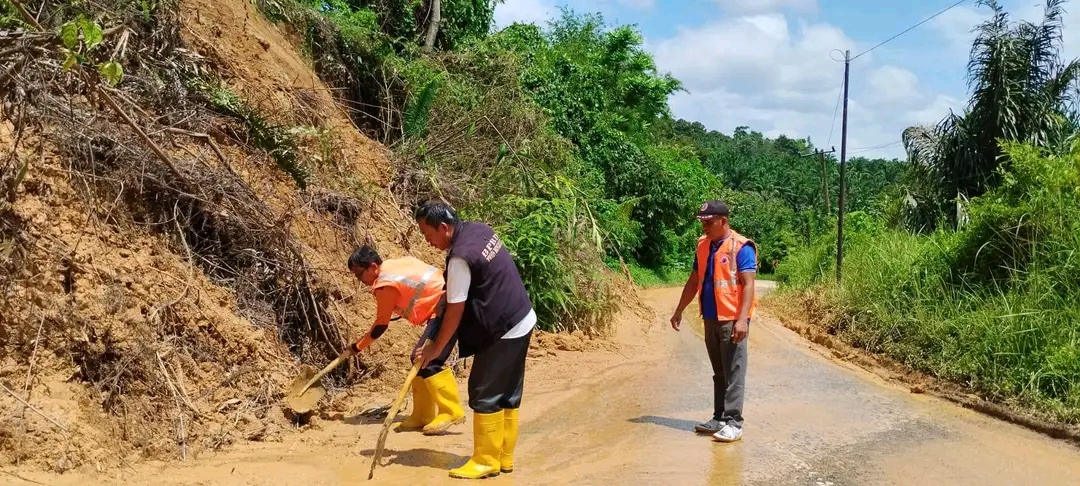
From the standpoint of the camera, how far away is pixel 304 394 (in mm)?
5410

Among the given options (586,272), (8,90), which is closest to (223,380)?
(8,90)

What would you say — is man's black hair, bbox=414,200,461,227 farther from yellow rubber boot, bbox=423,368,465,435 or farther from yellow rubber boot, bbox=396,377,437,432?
yellow rubber boot, bbox=396,377,437,432

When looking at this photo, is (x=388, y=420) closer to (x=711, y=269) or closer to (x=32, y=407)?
(x=32, y=407)

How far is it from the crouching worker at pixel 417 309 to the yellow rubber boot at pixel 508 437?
0.82m

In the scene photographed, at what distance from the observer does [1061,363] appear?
7129 mm

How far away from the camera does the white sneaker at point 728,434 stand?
18.3 ft

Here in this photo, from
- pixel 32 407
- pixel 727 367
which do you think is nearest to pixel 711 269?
pixel 727 367

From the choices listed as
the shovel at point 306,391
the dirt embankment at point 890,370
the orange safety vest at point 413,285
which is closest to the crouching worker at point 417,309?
the orange safety vest at point 413,285

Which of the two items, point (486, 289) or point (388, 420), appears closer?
point (486, 289)

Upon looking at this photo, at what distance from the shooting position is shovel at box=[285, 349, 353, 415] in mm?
5332

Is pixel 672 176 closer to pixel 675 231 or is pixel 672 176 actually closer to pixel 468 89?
pixel 675 231

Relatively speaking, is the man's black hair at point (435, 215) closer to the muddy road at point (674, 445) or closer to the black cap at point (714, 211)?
the muddy road at point (674, 445)

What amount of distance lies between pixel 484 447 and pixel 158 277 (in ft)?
7.81

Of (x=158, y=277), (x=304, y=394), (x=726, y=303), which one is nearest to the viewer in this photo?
(x=158, y=277)
